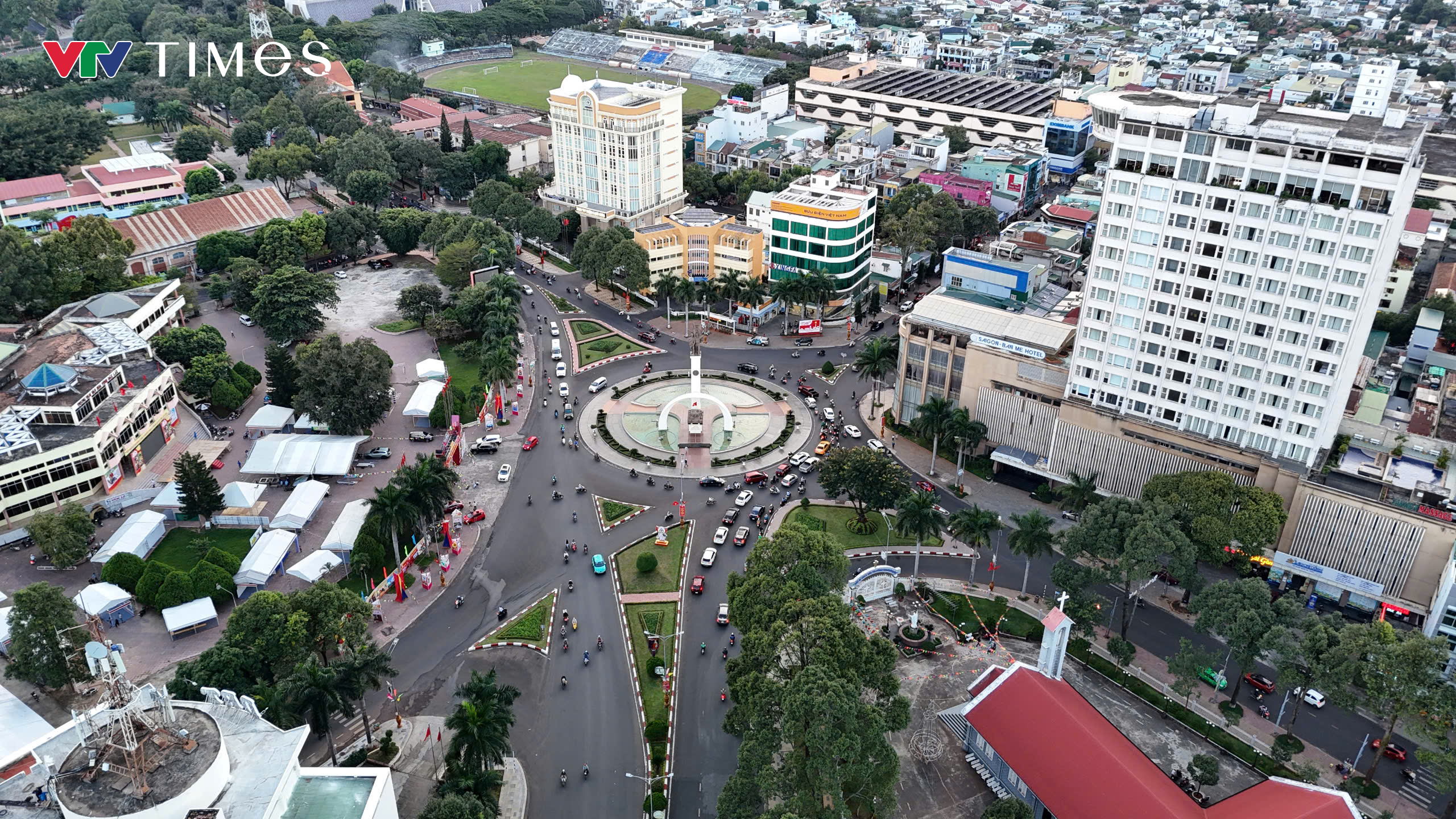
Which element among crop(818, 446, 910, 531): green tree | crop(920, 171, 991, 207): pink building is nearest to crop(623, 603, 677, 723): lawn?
crop(818, 446, 910, 531): green tree

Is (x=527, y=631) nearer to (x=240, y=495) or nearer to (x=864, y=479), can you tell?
(x=864, y=479)

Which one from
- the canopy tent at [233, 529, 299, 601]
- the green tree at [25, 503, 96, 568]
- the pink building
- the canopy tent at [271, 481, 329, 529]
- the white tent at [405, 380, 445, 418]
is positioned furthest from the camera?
the pink building

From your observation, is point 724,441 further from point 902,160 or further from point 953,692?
point 902,160

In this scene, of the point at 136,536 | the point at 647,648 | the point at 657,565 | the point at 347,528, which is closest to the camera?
the point at 647,648

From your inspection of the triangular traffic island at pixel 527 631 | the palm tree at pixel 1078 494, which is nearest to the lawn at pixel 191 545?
the triangular traffic island at pixel 527 631

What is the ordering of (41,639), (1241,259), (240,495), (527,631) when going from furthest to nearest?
(240,495), (1241,259), (527,631), (41,639)

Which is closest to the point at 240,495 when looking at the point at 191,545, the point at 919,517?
the point at 191,545

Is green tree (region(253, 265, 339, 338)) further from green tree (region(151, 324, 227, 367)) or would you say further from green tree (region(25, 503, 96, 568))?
green tree (region(25, 503, 96, 568))
